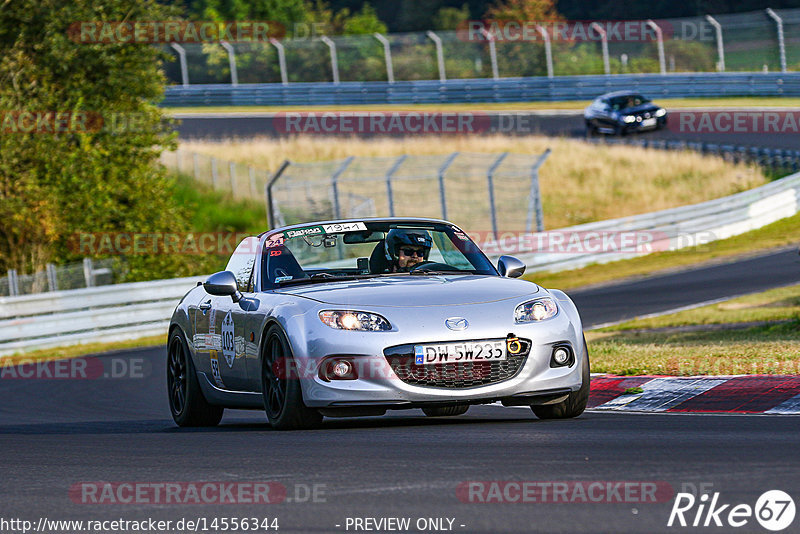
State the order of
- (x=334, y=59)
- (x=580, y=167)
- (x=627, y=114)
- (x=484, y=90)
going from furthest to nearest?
(x=334, y=59) → (x=484, y=90) → (x=627, y=114) → (x=580, y=167)

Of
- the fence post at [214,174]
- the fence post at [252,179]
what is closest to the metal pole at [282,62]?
the fence post at [214,174]

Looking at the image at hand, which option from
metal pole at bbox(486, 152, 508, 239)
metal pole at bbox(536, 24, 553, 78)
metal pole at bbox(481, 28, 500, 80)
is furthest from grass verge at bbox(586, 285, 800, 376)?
metal pole at bbox(481, 28, 500, 80)

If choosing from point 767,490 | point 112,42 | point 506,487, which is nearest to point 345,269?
point 506,487

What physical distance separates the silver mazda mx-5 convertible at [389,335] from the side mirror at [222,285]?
0.01 metres

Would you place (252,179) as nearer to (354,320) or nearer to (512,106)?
(512,106)

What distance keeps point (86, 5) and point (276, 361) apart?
24.3 m

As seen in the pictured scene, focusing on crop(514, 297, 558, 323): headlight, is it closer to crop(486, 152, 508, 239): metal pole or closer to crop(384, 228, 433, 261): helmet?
crop(384, 228, 433, 261): helmet

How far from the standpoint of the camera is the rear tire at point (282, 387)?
827cm

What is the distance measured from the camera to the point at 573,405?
28.5ft

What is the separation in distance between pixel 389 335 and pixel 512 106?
147 ft

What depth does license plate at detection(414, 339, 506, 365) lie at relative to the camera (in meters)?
8.04

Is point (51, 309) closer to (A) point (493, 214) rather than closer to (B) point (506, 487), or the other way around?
(A) point (493, 214)

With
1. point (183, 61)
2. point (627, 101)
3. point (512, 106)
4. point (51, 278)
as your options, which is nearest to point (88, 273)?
point (51, 278)

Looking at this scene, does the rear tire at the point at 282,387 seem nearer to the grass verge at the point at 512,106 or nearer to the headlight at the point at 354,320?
the headlight at the point at 354,320
